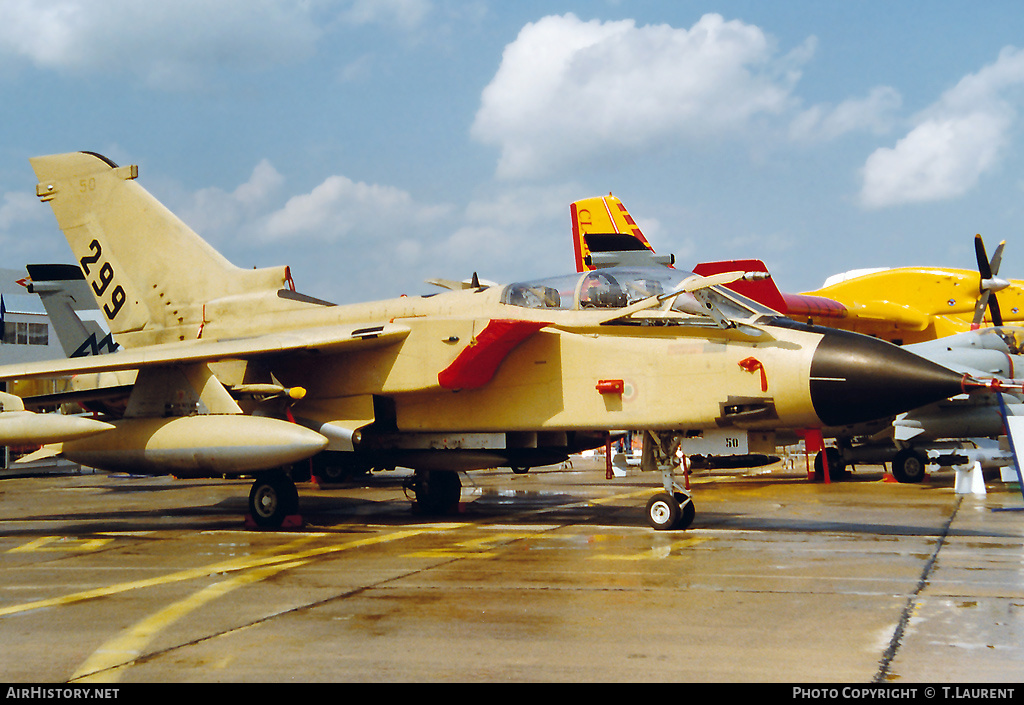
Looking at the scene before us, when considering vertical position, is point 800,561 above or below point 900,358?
below

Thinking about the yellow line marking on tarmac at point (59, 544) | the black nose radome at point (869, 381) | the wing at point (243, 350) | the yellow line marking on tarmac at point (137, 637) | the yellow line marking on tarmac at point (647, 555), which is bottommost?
the yellow line marking on tarmac at point (647, 555)

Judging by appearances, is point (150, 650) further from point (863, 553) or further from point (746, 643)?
point (863, 553)

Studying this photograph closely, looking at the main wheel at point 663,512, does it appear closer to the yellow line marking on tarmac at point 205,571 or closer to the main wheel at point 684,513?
the main wheel at point 684,513

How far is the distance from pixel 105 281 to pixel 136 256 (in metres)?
0.74

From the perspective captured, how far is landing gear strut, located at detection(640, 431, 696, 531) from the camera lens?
9.41m

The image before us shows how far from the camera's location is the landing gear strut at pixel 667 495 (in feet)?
30.9

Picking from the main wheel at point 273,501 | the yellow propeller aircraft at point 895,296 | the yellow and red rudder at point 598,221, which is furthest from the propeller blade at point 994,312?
the main wheel at point 273,501

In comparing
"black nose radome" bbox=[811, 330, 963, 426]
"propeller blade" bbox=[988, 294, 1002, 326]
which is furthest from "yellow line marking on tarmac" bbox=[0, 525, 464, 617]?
"propeller blade" bbox=[988, 294, 1002, 326]

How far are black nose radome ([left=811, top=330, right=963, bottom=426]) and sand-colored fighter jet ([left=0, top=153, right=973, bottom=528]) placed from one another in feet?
0.05

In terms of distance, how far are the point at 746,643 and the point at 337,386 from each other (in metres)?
7.39

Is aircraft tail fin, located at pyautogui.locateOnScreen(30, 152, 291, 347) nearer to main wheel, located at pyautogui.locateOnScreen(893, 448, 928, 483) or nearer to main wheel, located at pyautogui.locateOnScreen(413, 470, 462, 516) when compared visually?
main wheel, located at pyautogui.locateOnScreen(413, 470, 462, 516)

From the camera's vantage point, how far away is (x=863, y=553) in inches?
308

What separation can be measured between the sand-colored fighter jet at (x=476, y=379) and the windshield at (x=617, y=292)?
0.08ft

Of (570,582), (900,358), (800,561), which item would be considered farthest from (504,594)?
(900,358)
